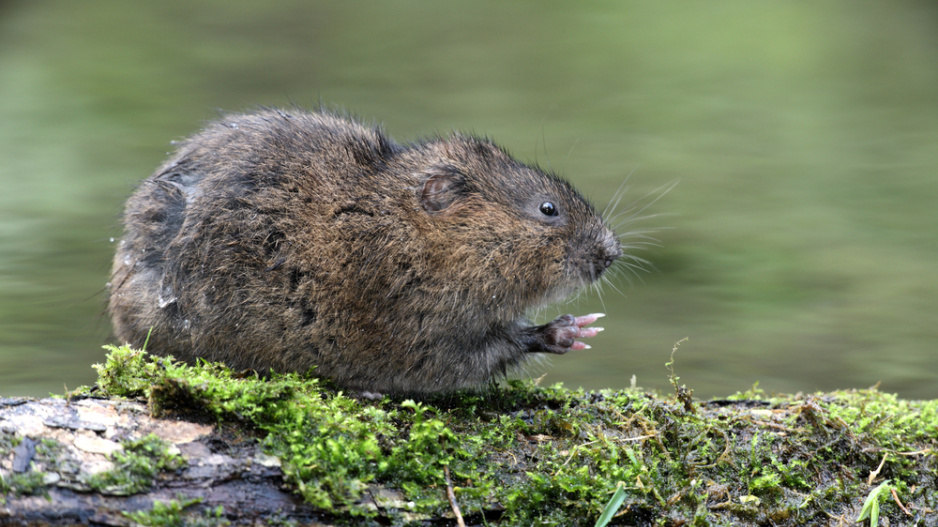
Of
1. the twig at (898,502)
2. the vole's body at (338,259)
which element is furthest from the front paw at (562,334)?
the twig at (898,502)

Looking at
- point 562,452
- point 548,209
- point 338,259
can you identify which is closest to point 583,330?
point 548,209

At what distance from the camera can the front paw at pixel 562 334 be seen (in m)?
5.20

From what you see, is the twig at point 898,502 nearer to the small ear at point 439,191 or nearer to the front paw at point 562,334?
the front paw at point 562,334

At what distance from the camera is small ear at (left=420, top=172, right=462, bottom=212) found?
16.3 ft

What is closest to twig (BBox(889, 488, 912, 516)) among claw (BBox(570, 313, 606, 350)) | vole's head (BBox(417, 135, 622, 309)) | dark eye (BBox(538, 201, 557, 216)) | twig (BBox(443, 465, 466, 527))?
claw (BBox(570, 313, 606, 350))

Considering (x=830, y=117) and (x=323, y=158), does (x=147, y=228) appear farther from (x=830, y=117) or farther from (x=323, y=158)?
(x=830, y=117)

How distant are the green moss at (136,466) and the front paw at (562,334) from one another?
102 inches

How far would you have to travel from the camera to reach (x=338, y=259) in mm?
4719

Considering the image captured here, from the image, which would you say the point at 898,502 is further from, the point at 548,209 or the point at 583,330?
the point at 548,209

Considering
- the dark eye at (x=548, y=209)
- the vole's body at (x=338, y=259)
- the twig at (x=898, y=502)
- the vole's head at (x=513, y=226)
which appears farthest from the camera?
the dark eye at (x=548, y=209)

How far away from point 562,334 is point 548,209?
0.85 m

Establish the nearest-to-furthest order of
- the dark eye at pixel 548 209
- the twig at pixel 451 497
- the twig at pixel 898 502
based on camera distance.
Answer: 1. the twig at pixel 451 497
2. the twig at pixel 898 502
3. the dark eye at pixel 548 209

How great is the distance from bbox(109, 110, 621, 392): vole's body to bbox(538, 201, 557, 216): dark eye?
2cm

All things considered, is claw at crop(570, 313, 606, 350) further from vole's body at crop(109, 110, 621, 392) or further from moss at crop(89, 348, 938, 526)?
moss at crop(89, 348, 938, 526)
